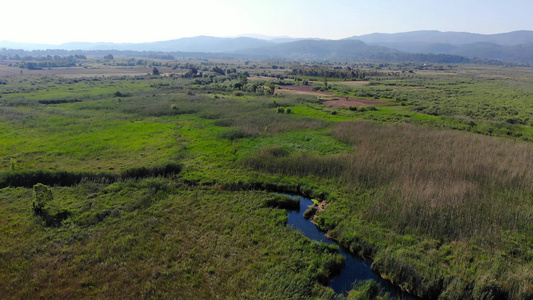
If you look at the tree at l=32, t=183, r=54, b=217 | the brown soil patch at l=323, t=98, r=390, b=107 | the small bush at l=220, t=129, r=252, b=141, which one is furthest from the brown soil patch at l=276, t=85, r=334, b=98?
the tree at l=32, t=183, r=54, b=217

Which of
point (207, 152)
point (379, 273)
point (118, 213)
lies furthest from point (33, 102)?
point (379, 273)

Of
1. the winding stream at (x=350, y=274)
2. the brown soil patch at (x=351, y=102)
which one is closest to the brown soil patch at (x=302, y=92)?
the brown soil patch at (x=351, y=102)

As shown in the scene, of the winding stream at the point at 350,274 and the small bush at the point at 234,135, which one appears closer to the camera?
the winding stream at the point at 350,274

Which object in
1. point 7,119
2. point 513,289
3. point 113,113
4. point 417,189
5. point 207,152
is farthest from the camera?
point 113,113

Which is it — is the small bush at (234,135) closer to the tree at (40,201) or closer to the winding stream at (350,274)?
the winding stream at (350,274)

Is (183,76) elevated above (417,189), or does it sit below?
above

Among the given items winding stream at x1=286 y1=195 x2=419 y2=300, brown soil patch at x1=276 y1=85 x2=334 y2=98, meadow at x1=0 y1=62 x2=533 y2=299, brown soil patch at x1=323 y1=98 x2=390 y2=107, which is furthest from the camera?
brown soil patch at x1=276 y1=85 x2=334 y2=98

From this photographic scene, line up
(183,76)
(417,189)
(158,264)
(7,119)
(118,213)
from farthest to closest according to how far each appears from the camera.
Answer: (183,76), (7,119), (417,189), (118,213), (158,264)

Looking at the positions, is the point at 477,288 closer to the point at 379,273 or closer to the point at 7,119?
the point at 379,273

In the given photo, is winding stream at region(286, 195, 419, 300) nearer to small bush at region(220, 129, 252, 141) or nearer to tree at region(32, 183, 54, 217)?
tree at region(32, 183, 54, 217)
